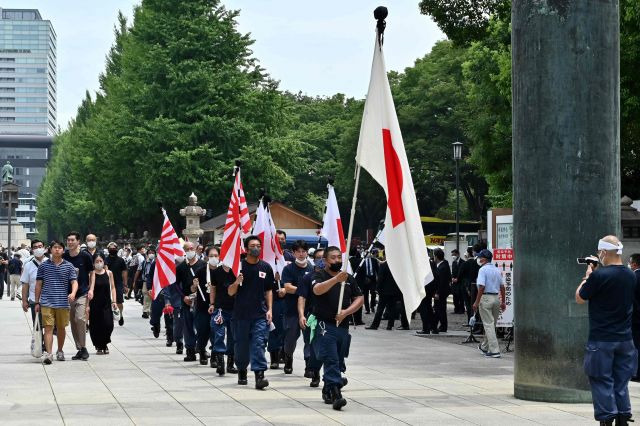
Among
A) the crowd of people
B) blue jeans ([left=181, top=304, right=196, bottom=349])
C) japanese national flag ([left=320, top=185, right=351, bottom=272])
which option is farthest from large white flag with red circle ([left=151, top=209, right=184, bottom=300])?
japanese national flag ([left=320, top=185, right=351, bottom=272])

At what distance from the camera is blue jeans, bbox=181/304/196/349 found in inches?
715

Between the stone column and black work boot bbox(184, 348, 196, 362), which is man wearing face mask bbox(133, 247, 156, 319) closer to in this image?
black work boot bbox(184, 348, 196, 362)

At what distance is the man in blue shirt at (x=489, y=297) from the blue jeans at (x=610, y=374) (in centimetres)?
869

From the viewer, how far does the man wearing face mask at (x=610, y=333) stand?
10.4m

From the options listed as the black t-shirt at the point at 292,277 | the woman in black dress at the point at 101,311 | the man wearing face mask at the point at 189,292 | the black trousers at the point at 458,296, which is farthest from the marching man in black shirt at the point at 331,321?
the black trousers at the point at 458,296

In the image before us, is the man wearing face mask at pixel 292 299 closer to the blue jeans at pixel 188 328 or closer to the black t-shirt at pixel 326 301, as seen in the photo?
the blue jeans at pixel 188 328

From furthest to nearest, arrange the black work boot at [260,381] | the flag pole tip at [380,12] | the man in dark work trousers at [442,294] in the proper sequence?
the man in dark work trousers at [442,294]
the black work boot at [260,381]
the flag pole tip at [380,12]

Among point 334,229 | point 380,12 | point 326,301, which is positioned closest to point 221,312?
point 334,229

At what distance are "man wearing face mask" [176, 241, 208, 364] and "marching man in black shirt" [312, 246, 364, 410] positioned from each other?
4920mm

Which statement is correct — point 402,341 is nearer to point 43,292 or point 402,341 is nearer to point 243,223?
point 243,223

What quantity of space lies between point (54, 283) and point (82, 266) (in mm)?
827

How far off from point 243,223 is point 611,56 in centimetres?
678

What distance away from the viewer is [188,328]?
59.9ft

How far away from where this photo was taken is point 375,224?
79188mm
